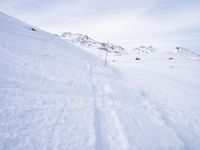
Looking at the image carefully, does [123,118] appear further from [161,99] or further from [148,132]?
[161,99]

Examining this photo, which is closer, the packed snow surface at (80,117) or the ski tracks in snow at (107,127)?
the packed snow surface at (80,117)

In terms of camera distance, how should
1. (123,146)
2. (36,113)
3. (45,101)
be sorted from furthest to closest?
(45,101) → (36,113) → (123,146)

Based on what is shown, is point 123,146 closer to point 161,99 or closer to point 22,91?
point 22,91

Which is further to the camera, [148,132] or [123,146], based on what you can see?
[148,132]

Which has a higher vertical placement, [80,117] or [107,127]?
[80,117]

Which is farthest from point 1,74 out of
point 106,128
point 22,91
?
point 106,128

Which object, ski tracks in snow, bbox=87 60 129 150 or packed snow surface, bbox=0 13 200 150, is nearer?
packed snow surface, bbox=0 13 200 150

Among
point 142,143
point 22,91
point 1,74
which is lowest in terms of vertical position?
point 142,143

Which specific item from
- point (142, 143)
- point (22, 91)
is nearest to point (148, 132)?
point (142, 143)

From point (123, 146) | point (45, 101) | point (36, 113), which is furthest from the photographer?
point (45, 101)

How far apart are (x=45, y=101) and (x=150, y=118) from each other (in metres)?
3.80

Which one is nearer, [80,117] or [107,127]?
[107,127]

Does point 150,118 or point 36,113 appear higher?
point 36,113

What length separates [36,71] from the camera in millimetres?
7660
